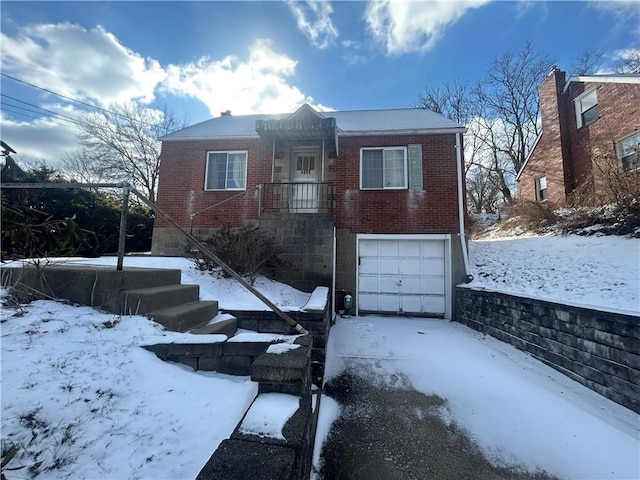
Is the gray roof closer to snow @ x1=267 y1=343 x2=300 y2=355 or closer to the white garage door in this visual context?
the white garage door

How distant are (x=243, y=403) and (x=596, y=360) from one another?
4.08 meters

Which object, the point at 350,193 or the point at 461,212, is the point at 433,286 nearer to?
the point at 461,212

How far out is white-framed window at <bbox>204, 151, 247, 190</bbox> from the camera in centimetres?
877

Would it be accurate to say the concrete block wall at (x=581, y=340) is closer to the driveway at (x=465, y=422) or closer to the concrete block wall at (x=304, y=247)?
the driveway at (x=465, y=422)

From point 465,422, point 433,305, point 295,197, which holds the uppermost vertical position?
point 295,197

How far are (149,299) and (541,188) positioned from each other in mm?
17040

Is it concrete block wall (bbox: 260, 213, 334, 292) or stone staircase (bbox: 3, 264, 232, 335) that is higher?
concrete block wall (bbox: 260, 213, 334, 292)

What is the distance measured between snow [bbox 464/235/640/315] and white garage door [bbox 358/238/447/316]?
1.03 m

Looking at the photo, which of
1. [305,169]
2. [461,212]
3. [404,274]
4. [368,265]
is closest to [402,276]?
[404,274]

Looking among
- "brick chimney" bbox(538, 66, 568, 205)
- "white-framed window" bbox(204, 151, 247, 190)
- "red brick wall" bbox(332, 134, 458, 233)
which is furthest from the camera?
"brick chimney" bbox(538, 66, 568, 205)

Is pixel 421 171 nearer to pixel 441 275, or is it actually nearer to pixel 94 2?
pixel 441 275

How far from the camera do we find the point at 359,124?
8953 millimetres

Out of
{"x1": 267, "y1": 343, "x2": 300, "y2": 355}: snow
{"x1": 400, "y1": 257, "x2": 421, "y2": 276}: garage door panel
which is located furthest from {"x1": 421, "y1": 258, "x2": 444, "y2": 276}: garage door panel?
{"x1": 267, "y1": 343, "x2": 300, "y2": 355}: snow

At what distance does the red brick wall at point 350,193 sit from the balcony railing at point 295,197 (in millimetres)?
350
